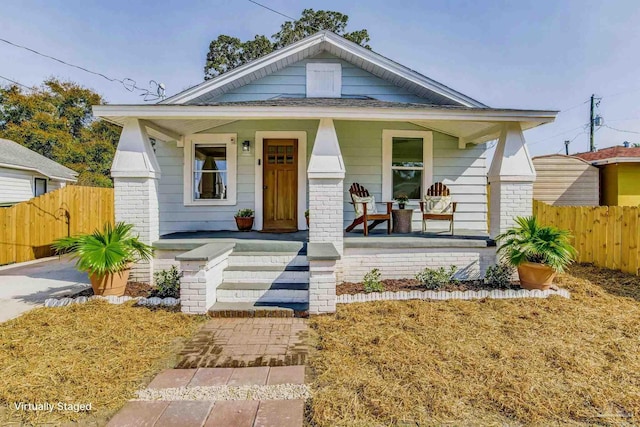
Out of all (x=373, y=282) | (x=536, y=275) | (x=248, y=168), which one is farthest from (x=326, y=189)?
(x=536, y=275)

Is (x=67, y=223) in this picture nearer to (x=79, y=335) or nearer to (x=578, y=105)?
(x=79, y=335)

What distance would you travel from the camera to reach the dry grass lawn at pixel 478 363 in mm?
2186

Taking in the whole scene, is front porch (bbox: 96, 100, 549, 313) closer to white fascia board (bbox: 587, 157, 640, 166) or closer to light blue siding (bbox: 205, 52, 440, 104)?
light blue siding (bbox: 205, 52, 440, 104)

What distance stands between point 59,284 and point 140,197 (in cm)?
210

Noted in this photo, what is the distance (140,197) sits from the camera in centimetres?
502

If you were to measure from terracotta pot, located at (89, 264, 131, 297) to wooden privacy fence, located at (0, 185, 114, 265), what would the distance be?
15.4ft

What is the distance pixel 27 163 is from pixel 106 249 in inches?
482

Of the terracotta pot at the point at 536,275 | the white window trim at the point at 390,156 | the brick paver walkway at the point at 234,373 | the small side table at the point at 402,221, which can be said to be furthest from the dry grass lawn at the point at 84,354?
the white window trim at the point at 390,156

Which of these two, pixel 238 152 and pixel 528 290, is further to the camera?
pixel 238 152

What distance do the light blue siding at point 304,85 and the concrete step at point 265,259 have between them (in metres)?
3.72

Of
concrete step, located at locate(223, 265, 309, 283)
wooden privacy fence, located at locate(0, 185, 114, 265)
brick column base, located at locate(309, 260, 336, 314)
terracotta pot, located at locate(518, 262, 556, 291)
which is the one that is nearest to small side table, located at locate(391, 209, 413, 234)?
terracotta pot, located at locate(518, 262, 556, 291)

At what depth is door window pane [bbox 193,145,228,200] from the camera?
711cm


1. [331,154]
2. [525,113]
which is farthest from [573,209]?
[331,154]

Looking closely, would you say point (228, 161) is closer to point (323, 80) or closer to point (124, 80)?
point (323, 80)
